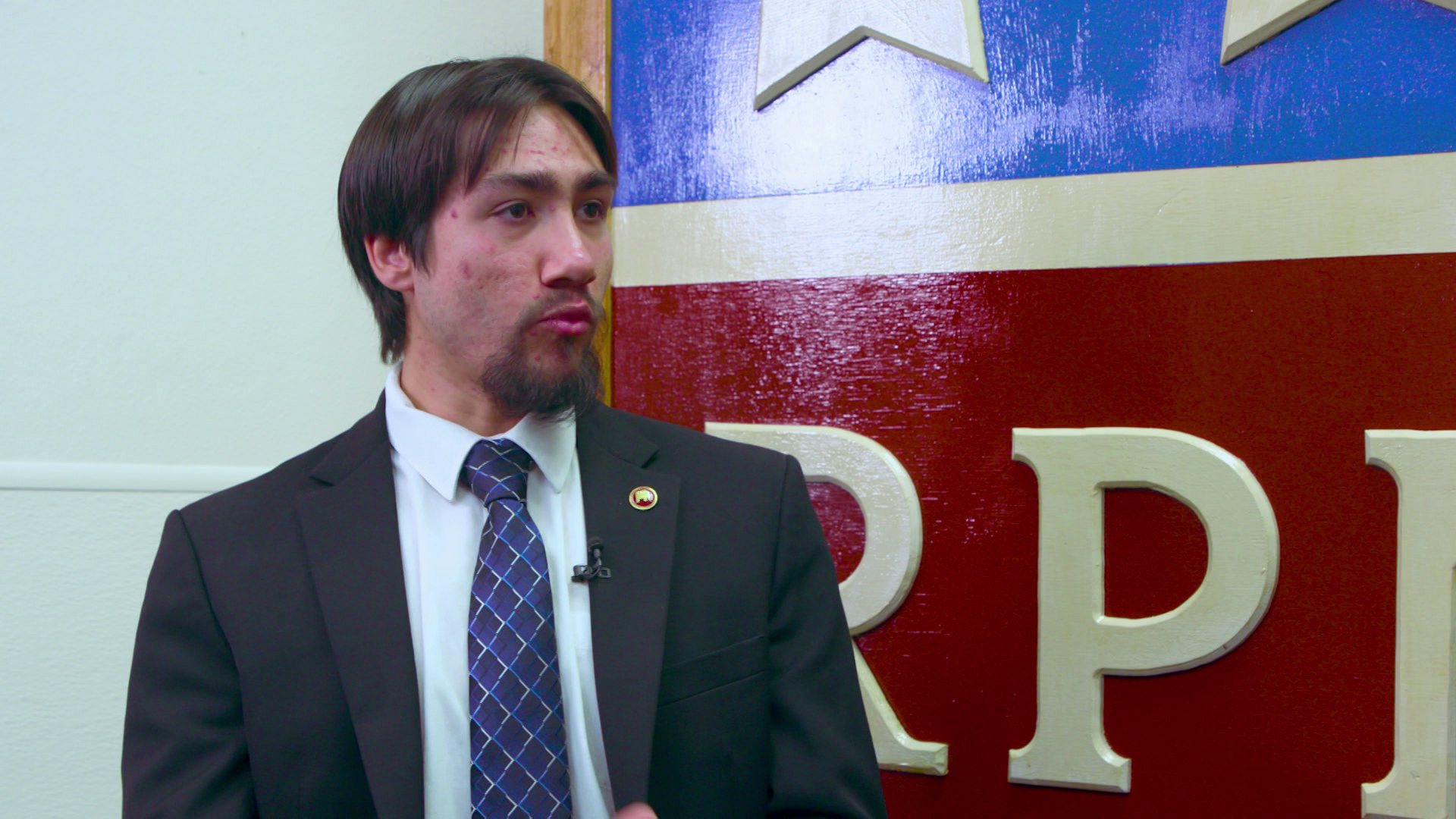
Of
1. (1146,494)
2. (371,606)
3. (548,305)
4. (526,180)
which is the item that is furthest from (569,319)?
(1146,494)

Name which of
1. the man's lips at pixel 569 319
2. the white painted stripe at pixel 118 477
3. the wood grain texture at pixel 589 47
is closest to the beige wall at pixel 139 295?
the white painted stripe at pixel 118 477

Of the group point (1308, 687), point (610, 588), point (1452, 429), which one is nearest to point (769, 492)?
point (610, 588)

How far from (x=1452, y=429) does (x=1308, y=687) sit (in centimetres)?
37

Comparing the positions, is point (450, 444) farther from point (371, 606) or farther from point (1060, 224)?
point (1060, 224)

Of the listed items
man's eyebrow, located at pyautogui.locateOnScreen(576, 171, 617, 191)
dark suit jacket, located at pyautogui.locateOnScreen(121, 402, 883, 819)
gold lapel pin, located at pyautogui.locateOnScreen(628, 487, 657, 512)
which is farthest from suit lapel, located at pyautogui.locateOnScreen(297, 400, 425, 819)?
man's eyebrow, located at pyautogui.locateOnScreen(576, 171, 617, 191)

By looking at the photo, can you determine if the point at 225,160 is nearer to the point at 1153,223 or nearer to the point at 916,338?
the point at 916,338

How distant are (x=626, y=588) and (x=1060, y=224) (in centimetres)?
80

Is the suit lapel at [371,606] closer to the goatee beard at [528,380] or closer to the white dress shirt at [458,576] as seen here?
the white dress shirt at [458,576]

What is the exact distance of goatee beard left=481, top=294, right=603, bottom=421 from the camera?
1267 mm

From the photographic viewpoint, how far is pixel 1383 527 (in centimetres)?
138

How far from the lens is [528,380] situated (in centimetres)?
126

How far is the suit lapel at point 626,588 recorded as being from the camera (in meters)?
1.15

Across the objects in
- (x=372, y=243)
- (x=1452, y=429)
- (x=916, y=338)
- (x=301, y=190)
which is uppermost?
(x=301, y=190)

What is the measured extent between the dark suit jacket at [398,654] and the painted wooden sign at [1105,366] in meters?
0.34
